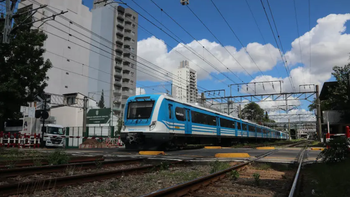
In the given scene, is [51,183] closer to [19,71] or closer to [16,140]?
[16,140]

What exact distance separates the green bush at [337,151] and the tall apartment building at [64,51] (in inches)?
2240

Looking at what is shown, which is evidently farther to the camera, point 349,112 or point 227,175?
point 349,112

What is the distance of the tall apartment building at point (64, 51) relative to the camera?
190ft

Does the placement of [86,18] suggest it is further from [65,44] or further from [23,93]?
[23,93]

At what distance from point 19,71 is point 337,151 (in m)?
22.8

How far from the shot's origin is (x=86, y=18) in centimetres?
6881

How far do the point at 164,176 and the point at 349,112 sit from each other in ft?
69.2

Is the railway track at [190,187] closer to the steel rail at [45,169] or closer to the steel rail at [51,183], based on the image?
the steel rail at [51,183]

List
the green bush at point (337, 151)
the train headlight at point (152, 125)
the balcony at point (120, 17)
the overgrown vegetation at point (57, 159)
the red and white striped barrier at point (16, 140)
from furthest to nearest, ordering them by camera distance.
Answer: the balcony at point (120, 17), the red and white striped barrier at point (16, 140), the train headlight at point (152, 125), the overgrown vegetation at point (57, 159), the green bush at point (337, 151)

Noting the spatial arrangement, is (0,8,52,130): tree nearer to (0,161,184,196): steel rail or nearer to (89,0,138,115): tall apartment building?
(0,161,184,196): steel rail

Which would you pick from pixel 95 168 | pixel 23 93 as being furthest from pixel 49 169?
pixel 23 93

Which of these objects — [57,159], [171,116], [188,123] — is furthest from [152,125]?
[57,159]

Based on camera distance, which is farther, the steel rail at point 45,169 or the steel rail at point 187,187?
the steel rail at point 45,169

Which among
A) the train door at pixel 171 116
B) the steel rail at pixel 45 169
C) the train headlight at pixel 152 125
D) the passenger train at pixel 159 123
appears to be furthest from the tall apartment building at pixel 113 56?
A: the steel rail at pixel 45 169
